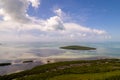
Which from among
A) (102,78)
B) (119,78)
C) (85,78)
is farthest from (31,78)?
(119,78)

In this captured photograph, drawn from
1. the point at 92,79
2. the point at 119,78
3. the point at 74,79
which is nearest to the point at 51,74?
the point at 74,79

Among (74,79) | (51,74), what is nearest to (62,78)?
(74,79)

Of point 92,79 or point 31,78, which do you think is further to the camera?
point 31,78

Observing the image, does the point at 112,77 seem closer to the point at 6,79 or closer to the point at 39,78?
the point at 39,78

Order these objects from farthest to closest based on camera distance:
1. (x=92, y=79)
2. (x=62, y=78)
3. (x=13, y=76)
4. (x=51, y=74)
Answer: (x=13, y=76)
(x=51, y=74)
(x=62, y=78)
(x=92, y=79)

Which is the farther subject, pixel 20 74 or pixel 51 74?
pixel 20 74

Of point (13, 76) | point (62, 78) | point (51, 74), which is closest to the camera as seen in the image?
point (62, 78)

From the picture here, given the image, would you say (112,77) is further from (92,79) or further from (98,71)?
(98,71)

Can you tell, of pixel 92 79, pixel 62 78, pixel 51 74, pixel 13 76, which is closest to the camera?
pixel 92 79
